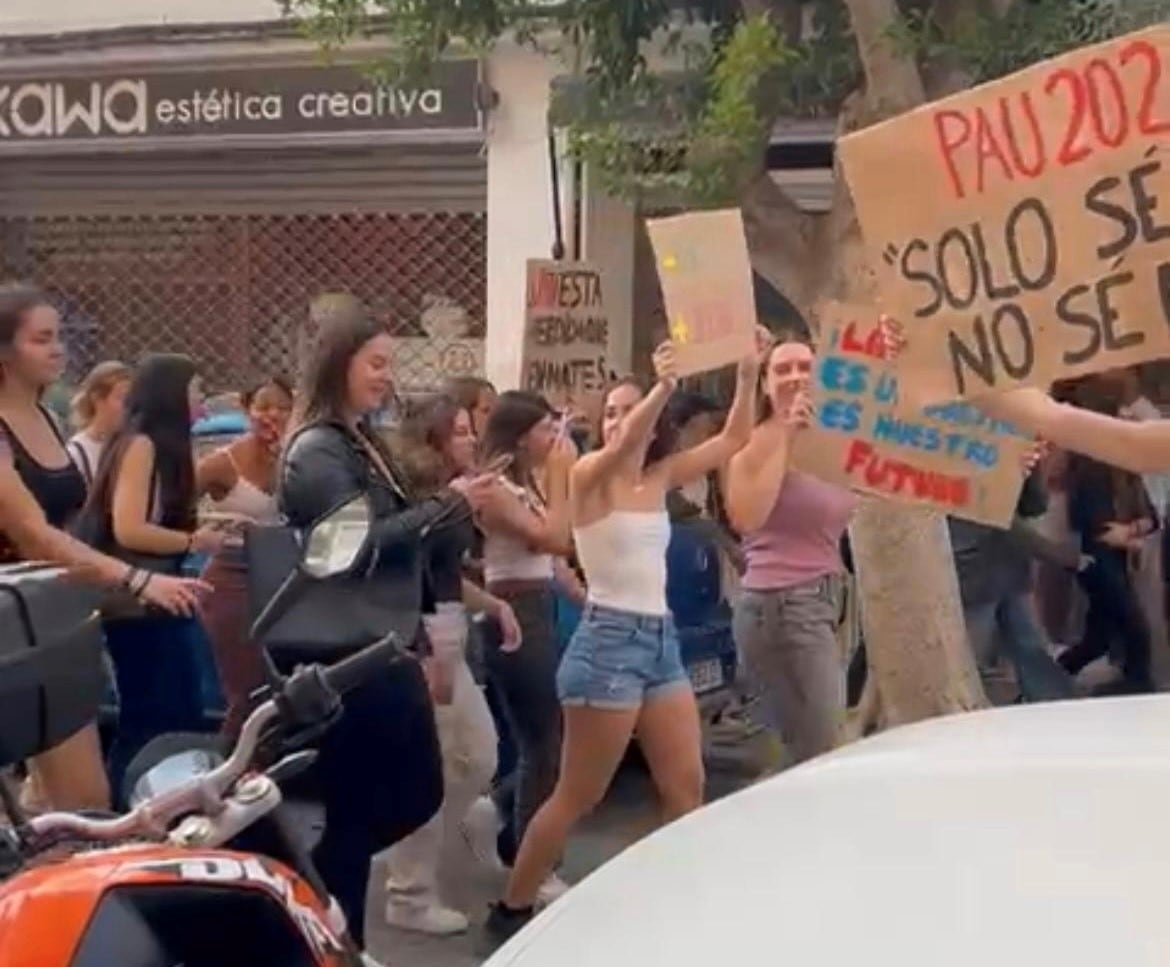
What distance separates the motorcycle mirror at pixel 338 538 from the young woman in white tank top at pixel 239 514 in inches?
25.1

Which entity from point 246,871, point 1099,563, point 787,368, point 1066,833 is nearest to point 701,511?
point 1099,563

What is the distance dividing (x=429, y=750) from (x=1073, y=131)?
215 cm

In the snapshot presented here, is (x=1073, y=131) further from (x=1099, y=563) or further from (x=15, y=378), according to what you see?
(x=1099, y=563)

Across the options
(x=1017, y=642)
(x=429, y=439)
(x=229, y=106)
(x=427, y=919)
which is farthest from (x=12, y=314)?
(x=229, y=106)

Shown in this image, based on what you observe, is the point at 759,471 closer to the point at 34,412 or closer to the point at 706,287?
the point at 706,287

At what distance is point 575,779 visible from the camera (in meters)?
6.45

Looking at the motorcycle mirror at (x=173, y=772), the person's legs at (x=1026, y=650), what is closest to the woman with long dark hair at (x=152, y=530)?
the motorcycle mirror at (x=173, y=772)

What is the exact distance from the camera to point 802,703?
716cm

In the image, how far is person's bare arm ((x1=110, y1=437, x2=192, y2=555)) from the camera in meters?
7.00

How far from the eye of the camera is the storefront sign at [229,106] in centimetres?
1360

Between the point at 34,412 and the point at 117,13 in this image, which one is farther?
the point at 117,13

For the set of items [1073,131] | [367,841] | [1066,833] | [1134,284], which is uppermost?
[1073,131]

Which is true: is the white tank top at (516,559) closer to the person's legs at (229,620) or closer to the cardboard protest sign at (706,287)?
the person's legs at (229,620)

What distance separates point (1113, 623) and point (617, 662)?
5.23 m
